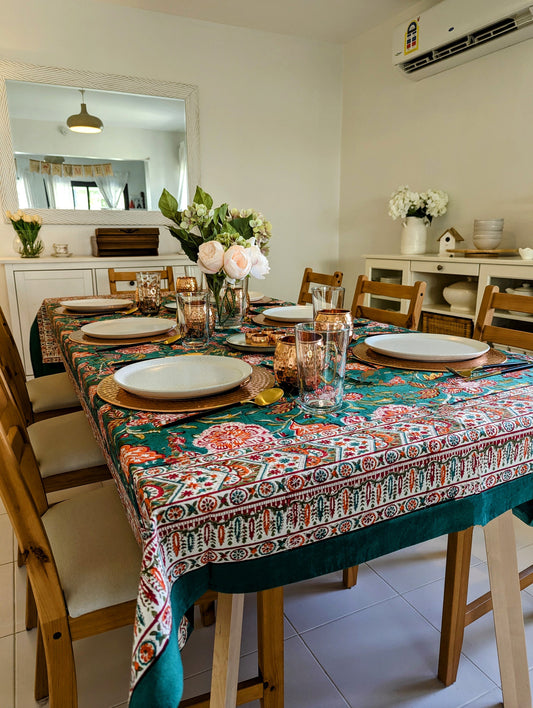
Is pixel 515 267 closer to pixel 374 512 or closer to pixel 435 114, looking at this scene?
pixel 435 114

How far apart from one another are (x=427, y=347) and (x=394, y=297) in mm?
798

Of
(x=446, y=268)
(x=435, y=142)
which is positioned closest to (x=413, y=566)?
(x=446, y=268)

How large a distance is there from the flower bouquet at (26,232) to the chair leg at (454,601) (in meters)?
3.04

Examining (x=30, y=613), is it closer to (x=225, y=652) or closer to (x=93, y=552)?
(x=93, y=552)

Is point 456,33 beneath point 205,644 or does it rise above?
above

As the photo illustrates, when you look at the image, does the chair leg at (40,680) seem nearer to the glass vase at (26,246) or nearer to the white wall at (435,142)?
the glass vase at (26,246)

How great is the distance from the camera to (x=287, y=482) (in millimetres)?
588

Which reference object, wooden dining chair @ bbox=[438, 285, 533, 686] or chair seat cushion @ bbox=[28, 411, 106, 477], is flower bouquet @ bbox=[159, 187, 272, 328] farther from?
wooden dining chair @ bbox=[438, 285, 533, 686]

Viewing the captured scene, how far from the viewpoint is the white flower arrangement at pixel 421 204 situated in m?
3.13

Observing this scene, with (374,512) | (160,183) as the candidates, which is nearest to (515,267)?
(374,512)

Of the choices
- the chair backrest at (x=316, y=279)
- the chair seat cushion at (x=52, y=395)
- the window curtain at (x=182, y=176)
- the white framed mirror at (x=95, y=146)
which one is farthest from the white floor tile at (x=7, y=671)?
the window curtain at (x=182, y=176)

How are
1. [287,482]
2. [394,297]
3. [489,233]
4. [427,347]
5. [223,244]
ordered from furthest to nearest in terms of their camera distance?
[489,233] → [394,297] → [223,244] → [427,347] → [287,482]

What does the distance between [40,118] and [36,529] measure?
3.29m

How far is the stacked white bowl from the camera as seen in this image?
265 cm
